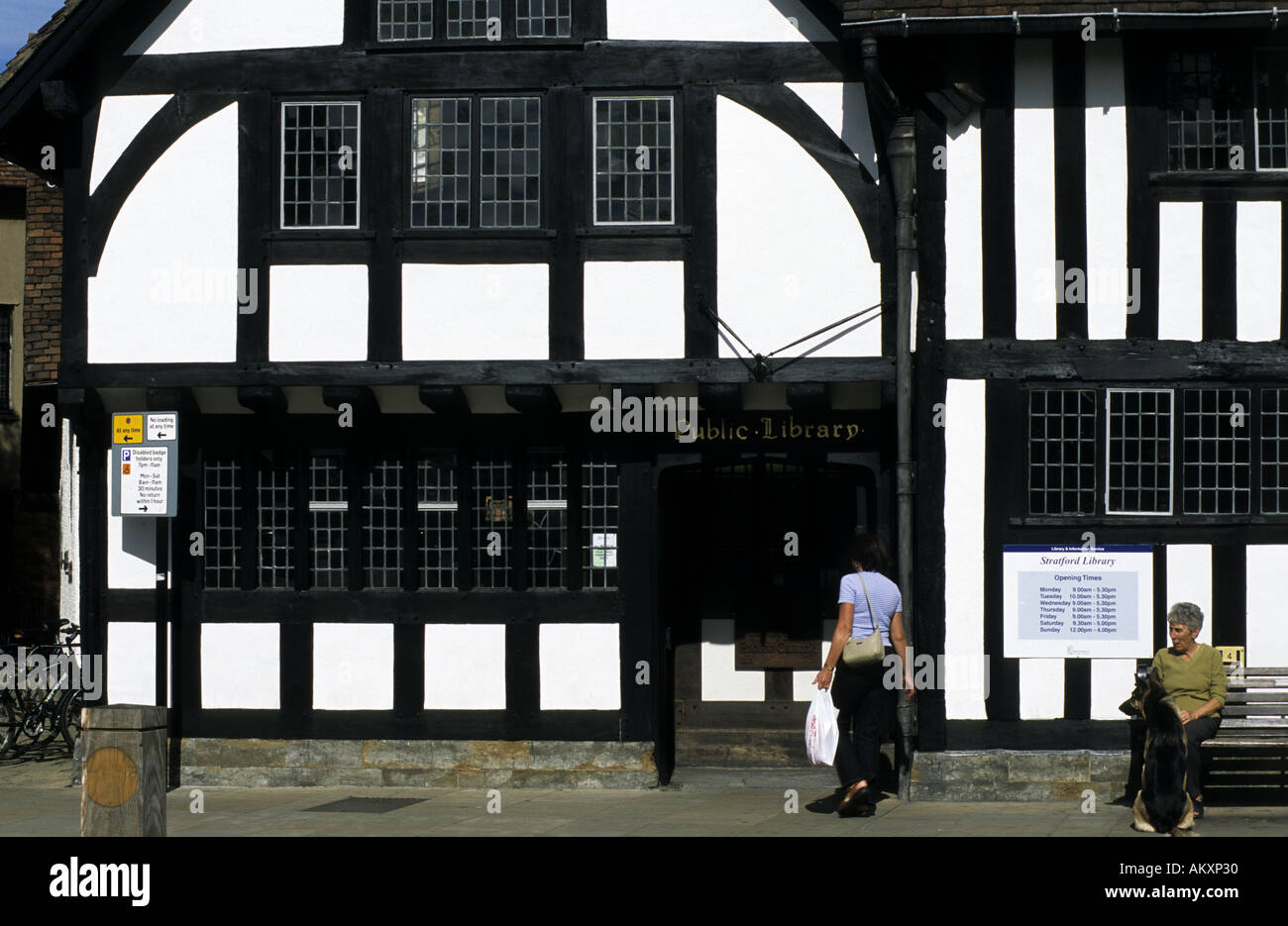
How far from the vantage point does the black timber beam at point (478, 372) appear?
45.2ft

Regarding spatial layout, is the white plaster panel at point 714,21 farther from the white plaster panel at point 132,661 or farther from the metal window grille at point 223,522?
the white plaster panel at point 132,661

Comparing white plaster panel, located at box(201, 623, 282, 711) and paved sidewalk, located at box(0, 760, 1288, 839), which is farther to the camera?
white plaster panel, located at box(201, 623, 282, 711)

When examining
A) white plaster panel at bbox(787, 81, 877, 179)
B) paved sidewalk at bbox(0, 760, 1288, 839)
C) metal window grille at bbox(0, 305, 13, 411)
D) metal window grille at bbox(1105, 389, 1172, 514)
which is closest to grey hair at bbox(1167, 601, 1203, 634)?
paved sidewalk at bbox(0, 760, 1288, 839)

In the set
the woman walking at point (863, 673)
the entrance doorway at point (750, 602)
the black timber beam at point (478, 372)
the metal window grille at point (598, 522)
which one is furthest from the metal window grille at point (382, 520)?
the woman walking at point (863, 673)

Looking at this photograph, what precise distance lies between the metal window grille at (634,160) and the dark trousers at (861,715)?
4151 mm

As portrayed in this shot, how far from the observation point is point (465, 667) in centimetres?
1428

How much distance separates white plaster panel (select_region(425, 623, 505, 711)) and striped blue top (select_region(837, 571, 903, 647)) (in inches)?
127

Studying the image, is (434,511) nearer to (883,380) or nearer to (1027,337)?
(883,380)

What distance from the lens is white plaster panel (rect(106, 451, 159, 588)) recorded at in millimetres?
14672

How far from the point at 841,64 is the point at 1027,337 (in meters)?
2.67

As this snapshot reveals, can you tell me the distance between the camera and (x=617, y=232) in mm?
14070

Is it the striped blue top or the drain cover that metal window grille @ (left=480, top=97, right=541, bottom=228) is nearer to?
the striped blue top

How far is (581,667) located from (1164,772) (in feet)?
16.0
